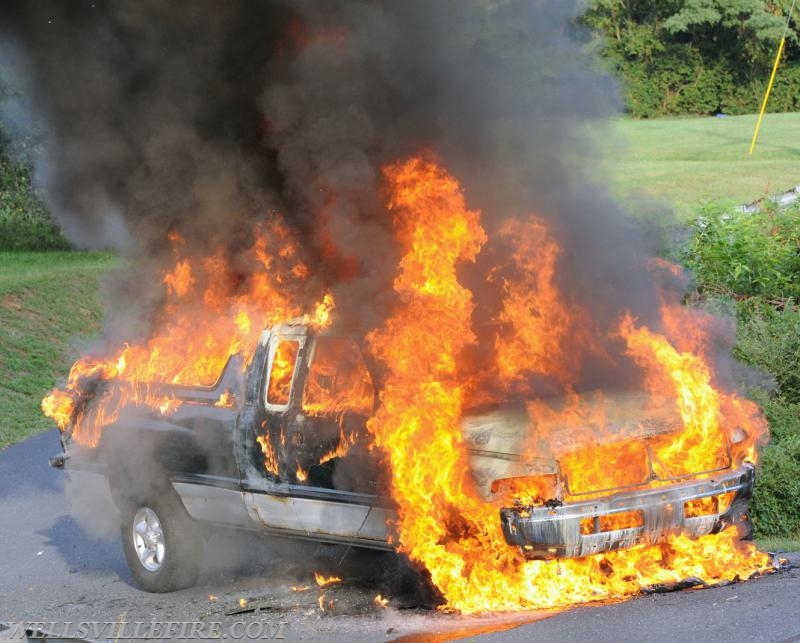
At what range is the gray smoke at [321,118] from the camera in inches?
320

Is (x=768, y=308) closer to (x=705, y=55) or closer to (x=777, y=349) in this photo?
(x=777, y=349)

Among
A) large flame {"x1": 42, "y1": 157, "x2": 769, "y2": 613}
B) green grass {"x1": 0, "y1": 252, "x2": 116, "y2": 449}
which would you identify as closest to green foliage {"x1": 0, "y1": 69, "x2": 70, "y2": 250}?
green grass {"x1": 0, "y1": 252, "x2": 116, "y2": 449}

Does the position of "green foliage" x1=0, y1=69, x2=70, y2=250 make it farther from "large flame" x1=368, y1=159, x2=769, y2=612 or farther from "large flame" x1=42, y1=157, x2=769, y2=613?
"large flame" x1=368, y1=159, x2=769, y2=612

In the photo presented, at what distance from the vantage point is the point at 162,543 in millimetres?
7898

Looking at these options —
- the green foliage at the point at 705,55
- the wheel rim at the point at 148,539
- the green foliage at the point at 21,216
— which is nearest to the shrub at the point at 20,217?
the green foliage at the point at 21,216

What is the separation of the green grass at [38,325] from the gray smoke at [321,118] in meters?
5.15

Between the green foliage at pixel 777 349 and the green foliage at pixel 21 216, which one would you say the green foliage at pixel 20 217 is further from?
the green foliage at pixel 777 349

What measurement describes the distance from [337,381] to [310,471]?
0.56m

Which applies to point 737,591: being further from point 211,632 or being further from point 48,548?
point 48,548

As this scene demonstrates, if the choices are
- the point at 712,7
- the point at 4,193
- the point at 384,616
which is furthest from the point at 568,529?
the point at 712,7

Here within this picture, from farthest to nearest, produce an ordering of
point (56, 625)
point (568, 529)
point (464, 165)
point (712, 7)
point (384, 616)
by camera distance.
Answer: point (712, 7) → point (464, 165) → point (56, 625) → point (384, 616) → point (568, 529)

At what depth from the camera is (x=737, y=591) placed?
21.5 feet

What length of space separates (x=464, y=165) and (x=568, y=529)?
3124 millimetres

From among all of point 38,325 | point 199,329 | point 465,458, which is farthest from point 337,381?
point 38,325
